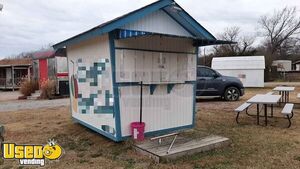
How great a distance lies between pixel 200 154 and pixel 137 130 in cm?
122

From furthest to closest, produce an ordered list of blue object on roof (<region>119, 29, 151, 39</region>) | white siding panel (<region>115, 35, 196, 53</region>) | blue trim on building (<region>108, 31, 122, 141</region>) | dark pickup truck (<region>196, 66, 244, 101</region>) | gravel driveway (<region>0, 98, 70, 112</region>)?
dark pickup truck (<region>196, 66, 244, 101</region>) → gravel driveway (<region>0, 98, 70, 112</region>) → white siding panel (<region>115, 35, 196, 53</region>) → blue trim on building (<region>108, 31, 122, 141</region>) → blue object on roof (<region>119, 29, 151, 39</region>)

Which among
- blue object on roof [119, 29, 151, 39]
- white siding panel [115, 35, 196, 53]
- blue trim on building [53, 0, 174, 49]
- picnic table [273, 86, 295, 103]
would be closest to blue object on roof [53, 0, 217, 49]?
blue trim on building [53, 0, 174, 49]

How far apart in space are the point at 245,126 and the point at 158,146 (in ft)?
9.46

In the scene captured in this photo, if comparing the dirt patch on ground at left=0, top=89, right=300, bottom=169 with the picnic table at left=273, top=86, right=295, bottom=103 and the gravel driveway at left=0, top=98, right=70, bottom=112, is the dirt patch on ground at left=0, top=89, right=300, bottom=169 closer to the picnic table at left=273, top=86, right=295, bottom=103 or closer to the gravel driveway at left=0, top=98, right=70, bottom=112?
the picnic table at left=273, top=86, right=295, bottom=103

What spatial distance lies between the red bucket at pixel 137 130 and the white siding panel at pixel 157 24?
1.78m

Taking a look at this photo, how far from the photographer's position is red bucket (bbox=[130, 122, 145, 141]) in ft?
15.8

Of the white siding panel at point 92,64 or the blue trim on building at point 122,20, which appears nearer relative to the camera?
the blue trim on building at point 122,20

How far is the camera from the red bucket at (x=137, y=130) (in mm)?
4801

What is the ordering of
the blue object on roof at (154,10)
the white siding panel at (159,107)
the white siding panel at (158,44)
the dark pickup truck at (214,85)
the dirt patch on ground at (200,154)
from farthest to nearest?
the dark pickup truck at (214,85)
the white siding panel at (159,107)
the white siding panel at (158,44)
the blue object on roof at (154,10)
the dirt patch on ground at (200,154)

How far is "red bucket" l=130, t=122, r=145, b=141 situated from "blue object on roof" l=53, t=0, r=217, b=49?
177 centimetres

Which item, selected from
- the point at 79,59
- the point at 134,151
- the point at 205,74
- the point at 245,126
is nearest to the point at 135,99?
the point at 134,151

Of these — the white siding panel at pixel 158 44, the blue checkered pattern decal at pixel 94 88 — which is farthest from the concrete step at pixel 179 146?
the white siding panel at pixel 158 44

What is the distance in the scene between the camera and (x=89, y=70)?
17.9 ft

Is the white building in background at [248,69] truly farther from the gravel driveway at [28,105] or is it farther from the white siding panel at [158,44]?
the white siding panel at [158,44]
